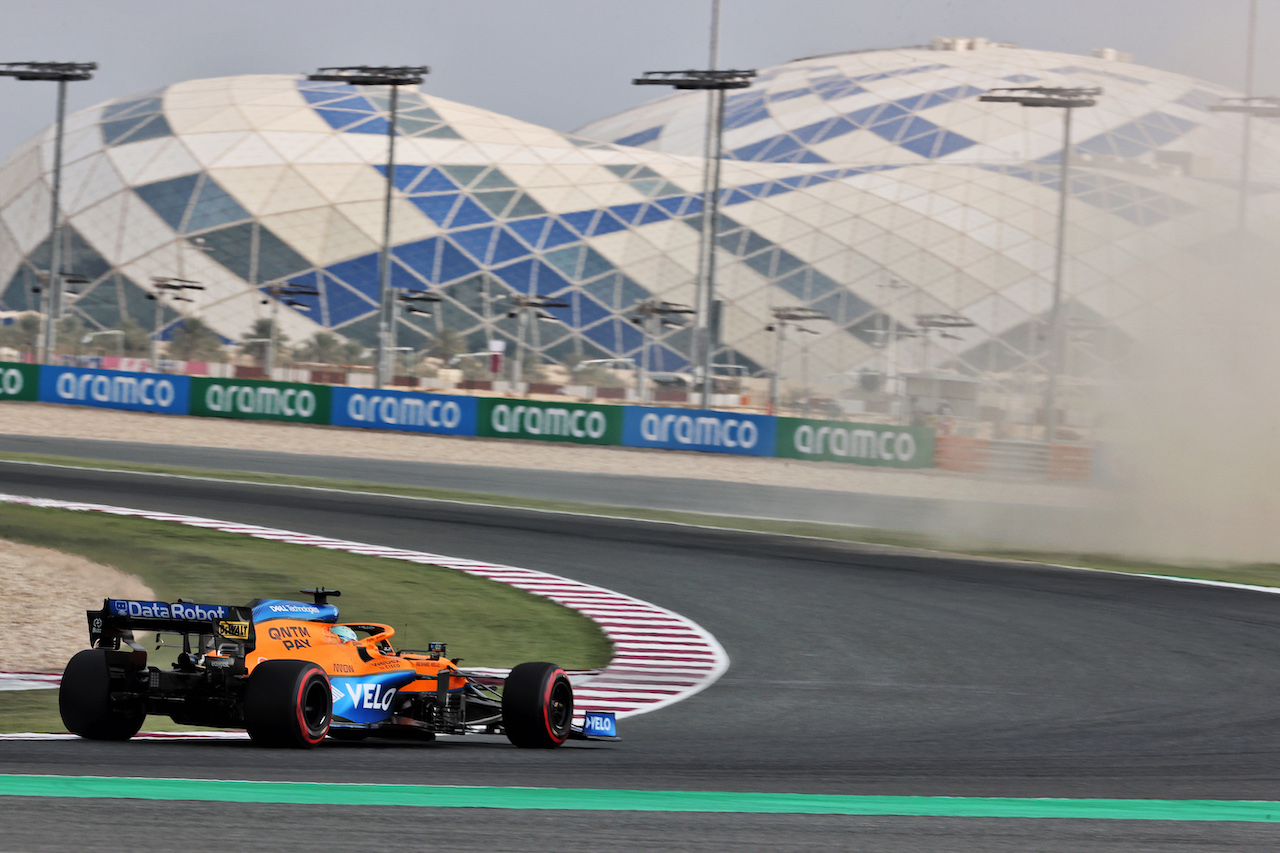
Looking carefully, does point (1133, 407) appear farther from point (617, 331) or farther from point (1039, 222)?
point (1039, 222)

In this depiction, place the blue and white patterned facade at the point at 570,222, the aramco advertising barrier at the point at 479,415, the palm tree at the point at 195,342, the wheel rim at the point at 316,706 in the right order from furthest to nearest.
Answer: the blue and white patterned facade at the point at 570,222 < the palm tree at the point at 195,342 < the aramco advertising barrier at the point at 479,415 < the wheel rim at the point at 316,706

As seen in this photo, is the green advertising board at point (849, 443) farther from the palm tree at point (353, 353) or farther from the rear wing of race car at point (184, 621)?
the palm tree at point (353, 353)

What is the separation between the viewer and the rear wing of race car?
6.85 m

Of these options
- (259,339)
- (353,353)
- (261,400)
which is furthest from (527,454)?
(259,339)

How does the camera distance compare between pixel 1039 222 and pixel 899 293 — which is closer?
pixel 899 293

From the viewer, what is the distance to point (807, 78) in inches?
3984

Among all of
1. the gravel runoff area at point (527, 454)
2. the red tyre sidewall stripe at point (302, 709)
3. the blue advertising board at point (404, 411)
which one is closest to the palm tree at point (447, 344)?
the blue advertising board at point (404, 411)

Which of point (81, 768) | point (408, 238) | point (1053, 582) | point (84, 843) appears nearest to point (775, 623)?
point (1053, 582)

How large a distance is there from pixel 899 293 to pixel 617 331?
14357 mm

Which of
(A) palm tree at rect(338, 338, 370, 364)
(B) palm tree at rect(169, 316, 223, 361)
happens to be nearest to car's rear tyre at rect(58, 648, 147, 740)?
(B) palm tree at rect(169, 316, 223, 361)

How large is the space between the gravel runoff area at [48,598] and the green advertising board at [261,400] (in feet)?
71.2

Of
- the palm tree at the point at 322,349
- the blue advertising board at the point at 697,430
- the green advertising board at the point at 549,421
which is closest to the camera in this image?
the blue advertising board at the point at 697,430

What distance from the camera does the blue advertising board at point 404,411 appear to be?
37594mm

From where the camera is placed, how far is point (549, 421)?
37188mm
